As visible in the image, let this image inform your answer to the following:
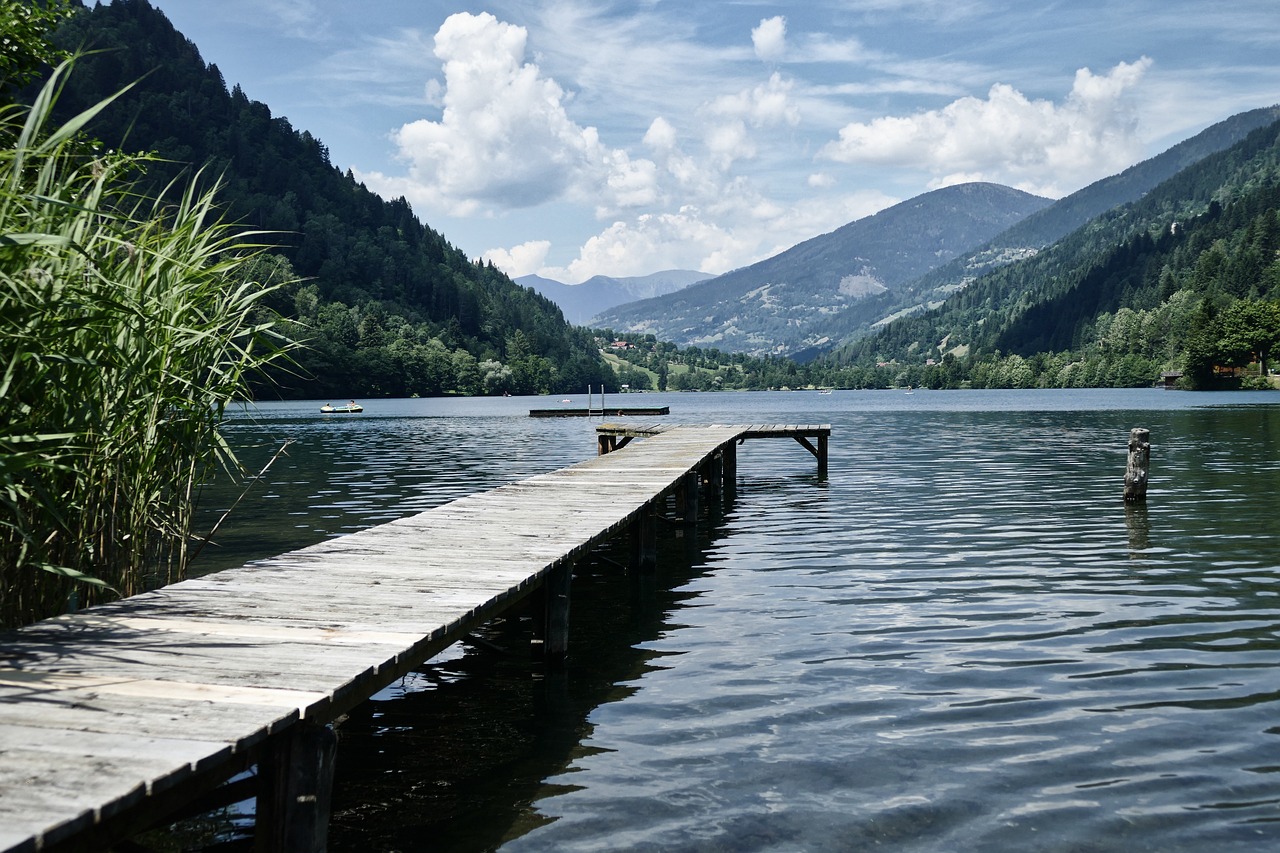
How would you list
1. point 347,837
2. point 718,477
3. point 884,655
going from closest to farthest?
point 347,837, point 884,655, point 718,477

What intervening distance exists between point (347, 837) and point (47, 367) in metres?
3.36

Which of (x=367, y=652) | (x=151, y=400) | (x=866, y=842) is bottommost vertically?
Answer: (x=866, y=842)

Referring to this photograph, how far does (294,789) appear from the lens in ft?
15.7

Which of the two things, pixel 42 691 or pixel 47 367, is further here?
pixel 47 367

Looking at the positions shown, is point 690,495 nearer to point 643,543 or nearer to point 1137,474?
point 643,543

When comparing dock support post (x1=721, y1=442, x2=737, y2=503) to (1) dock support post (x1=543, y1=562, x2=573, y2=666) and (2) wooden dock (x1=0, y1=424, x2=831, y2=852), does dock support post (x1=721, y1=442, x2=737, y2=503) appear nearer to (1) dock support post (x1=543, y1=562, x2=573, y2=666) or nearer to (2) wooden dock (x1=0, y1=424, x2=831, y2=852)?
(2) wooden dock (x1=0, y1=424, x2=831, y2=852)

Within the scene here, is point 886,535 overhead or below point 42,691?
below

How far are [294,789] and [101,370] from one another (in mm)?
3831

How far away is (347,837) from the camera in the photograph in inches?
234

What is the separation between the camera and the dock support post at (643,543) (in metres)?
14.8

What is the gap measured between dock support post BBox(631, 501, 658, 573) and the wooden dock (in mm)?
4011

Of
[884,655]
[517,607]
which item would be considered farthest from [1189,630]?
[517,607]

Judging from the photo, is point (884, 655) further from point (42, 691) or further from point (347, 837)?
point (42, 691)

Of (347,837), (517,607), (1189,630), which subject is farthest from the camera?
(517,607)
